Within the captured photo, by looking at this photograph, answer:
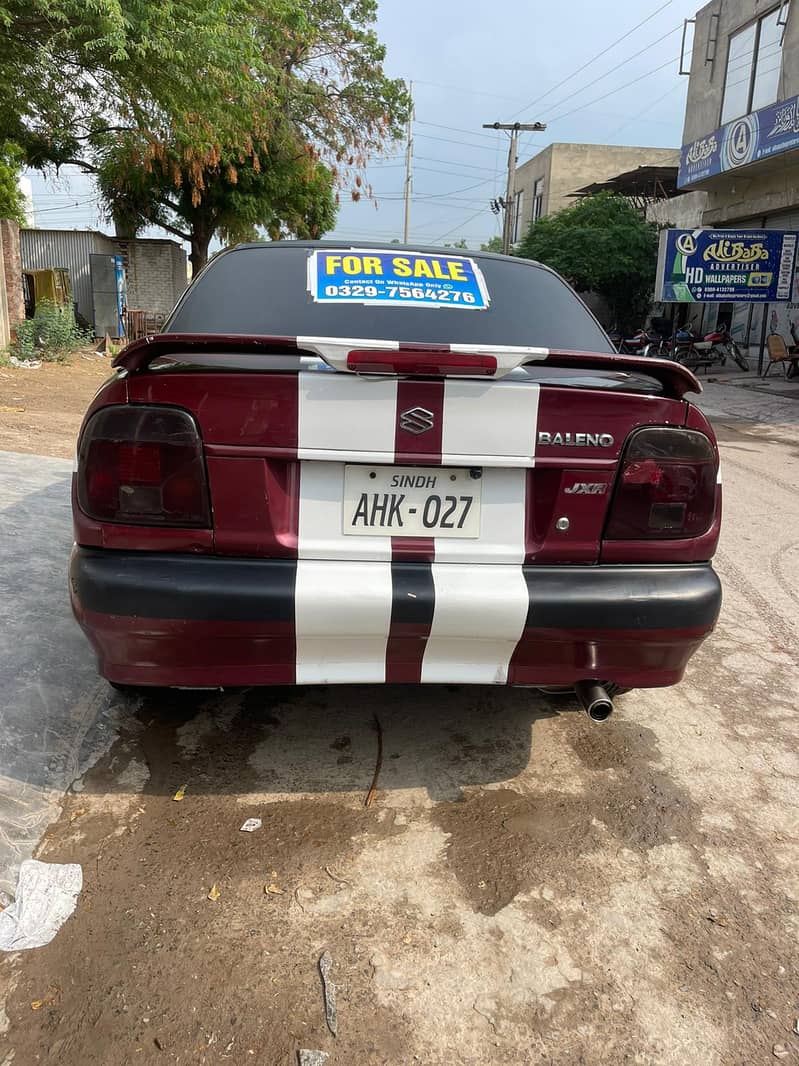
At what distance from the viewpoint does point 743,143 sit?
695 inches

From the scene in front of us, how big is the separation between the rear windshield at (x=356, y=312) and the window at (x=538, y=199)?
1699 inches

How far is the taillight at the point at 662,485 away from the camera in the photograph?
2262mm

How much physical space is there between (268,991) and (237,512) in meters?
1.15

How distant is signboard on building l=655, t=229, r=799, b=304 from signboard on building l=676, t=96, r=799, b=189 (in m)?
1.70

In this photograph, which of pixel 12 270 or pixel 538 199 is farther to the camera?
pixel 538 199

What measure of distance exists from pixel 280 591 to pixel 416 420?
0.58 metres

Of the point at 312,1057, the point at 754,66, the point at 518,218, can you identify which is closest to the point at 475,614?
the point at 312,1057

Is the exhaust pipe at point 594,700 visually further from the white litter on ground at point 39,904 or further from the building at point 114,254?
the building at point 114,254

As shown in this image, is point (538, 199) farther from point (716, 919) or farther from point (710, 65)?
point (716, 919)

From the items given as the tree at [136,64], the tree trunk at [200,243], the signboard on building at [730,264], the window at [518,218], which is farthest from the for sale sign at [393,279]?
the window at [518,218]

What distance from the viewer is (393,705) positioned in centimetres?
314

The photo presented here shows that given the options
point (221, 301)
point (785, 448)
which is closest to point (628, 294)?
point (785, 448)

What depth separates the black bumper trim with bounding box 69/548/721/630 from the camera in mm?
2137

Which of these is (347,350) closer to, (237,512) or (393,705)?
(237,512)
